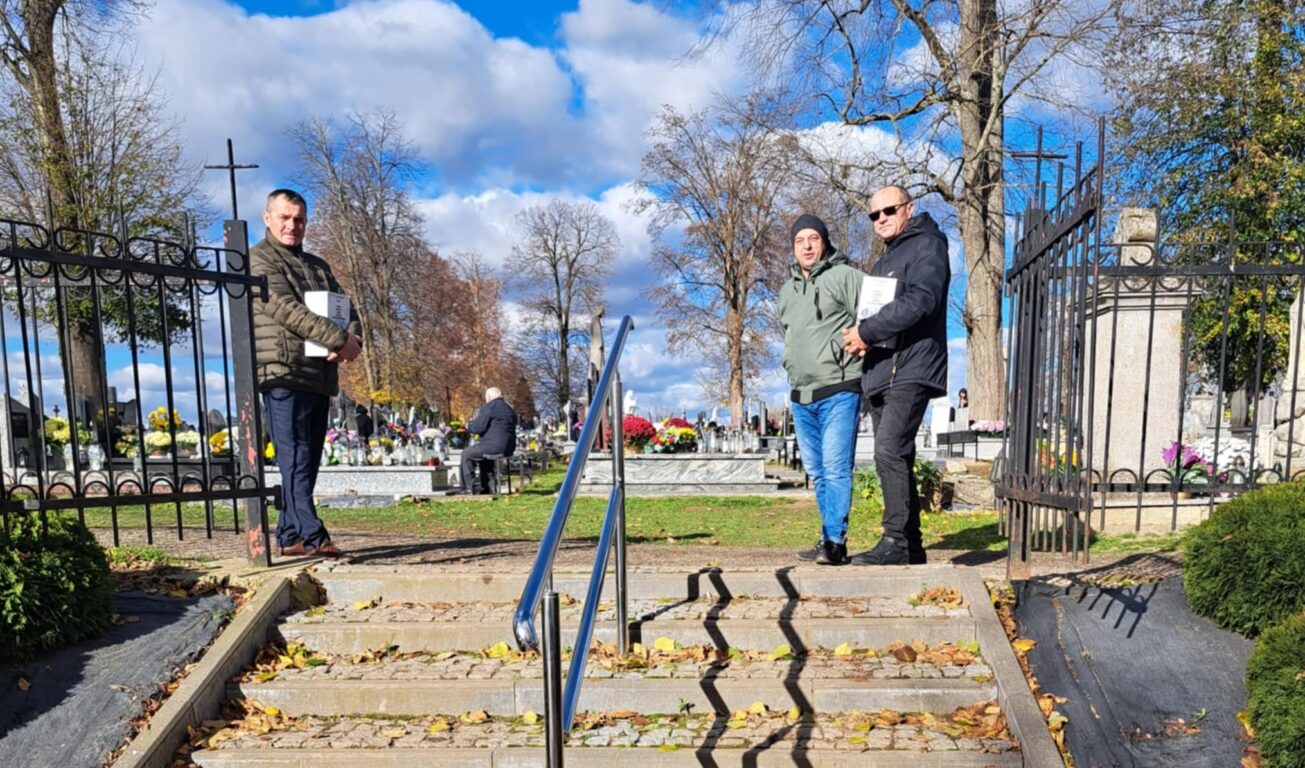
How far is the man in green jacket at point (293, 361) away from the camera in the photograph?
4555 millimetres

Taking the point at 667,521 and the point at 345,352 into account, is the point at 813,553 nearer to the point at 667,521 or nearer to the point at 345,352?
the point at 345,352

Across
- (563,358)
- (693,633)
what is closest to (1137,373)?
(693,633)

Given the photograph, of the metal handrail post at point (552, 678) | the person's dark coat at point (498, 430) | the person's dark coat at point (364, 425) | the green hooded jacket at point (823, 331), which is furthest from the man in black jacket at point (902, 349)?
the person's dark coat at point (364, 425)

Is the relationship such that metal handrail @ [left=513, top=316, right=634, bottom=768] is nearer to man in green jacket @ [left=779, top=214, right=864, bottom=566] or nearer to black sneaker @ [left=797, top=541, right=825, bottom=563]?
man in green jacket @ [left=779, top=214, right=864, bottom=566]

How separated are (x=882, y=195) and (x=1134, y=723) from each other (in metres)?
2.46

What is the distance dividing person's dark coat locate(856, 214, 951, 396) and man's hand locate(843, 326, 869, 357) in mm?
27

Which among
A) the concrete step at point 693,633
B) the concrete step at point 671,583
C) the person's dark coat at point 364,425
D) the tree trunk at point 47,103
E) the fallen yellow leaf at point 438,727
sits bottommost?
the person's dark coat at point 364,425

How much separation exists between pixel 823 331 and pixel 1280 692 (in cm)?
230

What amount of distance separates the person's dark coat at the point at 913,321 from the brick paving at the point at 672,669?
1239 millimetres

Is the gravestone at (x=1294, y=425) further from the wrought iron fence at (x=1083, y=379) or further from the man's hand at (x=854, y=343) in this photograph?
the man's hand at (x=854, y=343)

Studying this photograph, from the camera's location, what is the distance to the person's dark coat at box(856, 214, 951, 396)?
4.01m

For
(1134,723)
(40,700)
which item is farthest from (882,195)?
(40,700)

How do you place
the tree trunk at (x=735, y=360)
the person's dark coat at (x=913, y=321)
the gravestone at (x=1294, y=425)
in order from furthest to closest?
1. the tree trunk at (x=735, y=360)
2. the gravestone at (x=1294, y=425)
3. the person's dark coat at (x=913, y=321)

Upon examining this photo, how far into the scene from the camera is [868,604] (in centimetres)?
396
